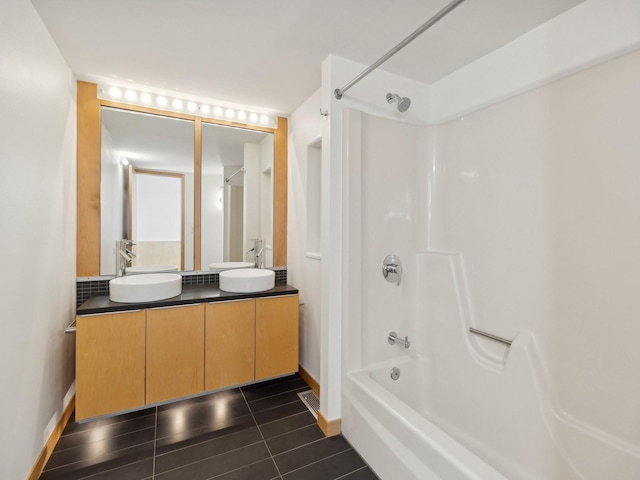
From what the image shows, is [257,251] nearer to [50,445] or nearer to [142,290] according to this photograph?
[142,290]

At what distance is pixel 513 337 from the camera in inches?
62.6

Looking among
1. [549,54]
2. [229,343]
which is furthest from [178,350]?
[549,54]

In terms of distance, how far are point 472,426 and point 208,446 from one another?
1.54 meters

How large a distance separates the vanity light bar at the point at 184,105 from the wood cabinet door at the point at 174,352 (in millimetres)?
1639

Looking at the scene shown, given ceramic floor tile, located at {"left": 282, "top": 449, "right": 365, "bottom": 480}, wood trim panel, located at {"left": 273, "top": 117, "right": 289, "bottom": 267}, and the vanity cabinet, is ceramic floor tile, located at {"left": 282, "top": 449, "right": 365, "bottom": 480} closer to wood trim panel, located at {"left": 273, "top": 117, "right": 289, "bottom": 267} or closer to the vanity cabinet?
the vanity cabinet

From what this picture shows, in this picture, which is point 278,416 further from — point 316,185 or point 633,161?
point 633,161

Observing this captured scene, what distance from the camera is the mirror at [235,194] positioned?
258cm

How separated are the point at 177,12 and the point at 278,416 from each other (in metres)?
2.44

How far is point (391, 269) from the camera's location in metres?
1.92

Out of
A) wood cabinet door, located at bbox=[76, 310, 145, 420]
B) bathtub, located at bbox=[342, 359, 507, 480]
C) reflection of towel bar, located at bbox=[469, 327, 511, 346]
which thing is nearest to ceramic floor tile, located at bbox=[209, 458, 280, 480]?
bathtub, located at bbox=[342, 359, 507, 480]

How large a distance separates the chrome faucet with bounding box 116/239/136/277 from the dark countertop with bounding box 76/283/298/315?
21 cm

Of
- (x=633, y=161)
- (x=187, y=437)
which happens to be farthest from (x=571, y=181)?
(x=187, y=437)

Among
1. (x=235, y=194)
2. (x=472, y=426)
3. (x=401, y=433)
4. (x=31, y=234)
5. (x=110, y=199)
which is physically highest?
(x=235, y=194)

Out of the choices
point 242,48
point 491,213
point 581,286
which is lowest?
point 581,286
